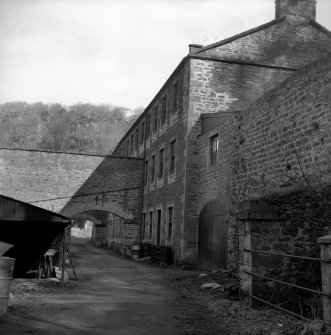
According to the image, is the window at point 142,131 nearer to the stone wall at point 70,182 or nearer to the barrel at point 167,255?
the stone wall at point 70,182

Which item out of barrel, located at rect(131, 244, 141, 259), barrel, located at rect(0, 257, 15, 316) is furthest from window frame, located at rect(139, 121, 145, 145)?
barrel, located at rect(0, 257, 15, 316)

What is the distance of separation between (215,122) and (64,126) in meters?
49.1

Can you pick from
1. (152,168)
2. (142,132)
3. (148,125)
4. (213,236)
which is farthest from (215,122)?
(142,132)

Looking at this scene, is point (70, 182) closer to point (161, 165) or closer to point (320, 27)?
point (161, 165)

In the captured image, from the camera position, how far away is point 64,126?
6356 centimetres

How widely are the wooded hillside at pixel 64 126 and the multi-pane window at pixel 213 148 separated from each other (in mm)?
43039

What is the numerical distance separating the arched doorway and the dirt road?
9.92 feet

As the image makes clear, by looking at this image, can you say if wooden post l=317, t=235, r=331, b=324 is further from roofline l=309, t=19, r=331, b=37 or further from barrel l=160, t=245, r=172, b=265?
roofline l=309, t=19, r=331, b=37

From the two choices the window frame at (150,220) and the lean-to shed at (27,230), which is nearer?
the lean-to shed at (27,230)

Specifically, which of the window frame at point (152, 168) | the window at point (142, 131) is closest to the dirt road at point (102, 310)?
the window frame at point (152, 168)

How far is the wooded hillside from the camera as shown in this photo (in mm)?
61406

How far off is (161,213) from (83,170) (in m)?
5.78

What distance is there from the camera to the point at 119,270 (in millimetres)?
16844

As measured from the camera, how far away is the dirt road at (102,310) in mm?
6941
